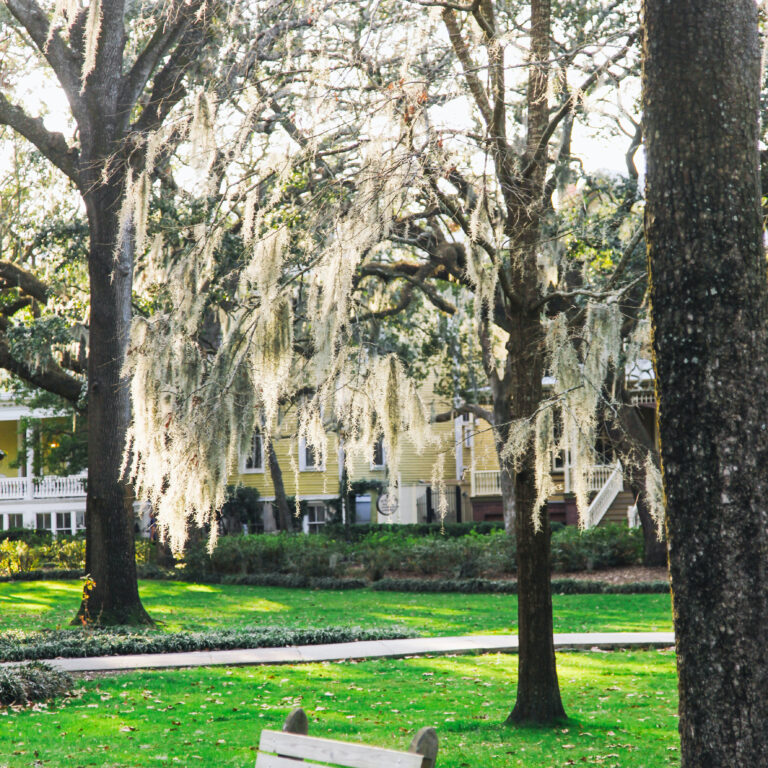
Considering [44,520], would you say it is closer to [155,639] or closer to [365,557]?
[365,557]

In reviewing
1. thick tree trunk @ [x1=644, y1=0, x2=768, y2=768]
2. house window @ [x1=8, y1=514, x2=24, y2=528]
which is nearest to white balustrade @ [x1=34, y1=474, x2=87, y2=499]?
house window @ [x1=8, y1=514, x2=24, y2=528]

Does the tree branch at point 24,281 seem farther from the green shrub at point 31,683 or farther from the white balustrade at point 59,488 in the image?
the white balustrade at point 59,488

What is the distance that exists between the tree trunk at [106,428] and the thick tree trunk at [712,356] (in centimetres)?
1043

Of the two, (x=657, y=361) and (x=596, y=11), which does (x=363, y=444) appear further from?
(x=596, y=11)

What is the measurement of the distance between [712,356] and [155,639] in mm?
9571

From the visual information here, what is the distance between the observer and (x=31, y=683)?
8.44 meters

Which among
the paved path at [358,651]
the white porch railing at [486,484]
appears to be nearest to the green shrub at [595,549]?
the white porch railing at [486,484]

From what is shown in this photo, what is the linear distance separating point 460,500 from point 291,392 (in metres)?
23.9

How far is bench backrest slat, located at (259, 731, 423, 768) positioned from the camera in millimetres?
3150

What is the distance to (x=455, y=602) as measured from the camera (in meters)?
17.6

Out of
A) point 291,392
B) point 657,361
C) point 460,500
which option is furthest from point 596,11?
point 460,500

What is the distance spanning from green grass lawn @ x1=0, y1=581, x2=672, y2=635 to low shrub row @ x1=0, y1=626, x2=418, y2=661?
1.08 meters

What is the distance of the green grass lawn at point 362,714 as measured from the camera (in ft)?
21.2

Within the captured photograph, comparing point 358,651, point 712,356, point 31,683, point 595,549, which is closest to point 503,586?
point 595,549
